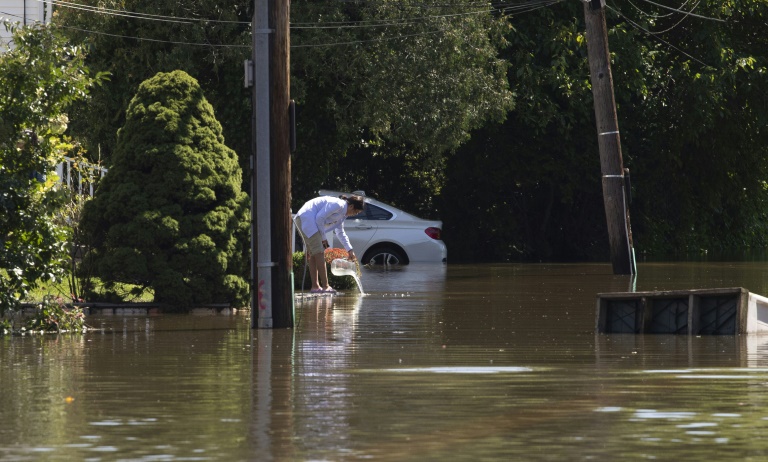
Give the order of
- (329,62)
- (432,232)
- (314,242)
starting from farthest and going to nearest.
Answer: (329,62)
(432,232)
(314,242)

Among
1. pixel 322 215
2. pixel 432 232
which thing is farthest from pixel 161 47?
pixel 322 215

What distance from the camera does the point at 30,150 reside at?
15422 mm

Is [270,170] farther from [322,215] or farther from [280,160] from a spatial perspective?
[322,215]

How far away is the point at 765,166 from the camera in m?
48.9

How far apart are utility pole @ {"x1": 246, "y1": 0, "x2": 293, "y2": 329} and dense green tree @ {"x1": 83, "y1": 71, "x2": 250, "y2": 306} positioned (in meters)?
2.16

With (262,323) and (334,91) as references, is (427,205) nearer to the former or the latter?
(334,91)

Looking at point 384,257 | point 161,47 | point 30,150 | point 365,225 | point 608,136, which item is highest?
point 161,47

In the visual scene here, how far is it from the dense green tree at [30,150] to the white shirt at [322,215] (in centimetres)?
623

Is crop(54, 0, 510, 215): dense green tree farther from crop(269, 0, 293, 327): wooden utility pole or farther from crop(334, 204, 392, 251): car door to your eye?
crop(269, 0, 293, 327): wooden utility pole

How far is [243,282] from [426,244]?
54.7 feet

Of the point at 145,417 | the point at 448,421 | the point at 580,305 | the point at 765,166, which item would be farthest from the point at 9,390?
Result: the point at 765,166

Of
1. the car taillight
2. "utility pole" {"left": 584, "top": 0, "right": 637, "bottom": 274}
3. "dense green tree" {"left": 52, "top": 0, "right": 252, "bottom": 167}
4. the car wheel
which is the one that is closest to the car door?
the car wheel

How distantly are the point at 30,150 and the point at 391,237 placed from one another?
63.1 feet

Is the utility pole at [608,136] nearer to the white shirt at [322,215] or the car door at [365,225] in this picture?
the white shirt at [322,215]
